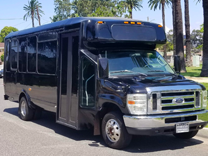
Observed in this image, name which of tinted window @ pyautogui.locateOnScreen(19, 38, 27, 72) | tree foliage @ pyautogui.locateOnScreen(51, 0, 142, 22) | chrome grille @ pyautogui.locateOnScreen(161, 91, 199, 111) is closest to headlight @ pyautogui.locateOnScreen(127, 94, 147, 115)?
chrome grille @ pyautogui.locateOnScreen(161, 91, 199, 111)

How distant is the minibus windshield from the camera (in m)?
7.61

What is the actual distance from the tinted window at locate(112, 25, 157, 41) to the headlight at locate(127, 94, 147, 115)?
1.74 m

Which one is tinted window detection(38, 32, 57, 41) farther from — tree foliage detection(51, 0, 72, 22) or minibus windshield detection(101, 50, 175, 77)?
tree foliage detection(51, 0, 72, 22)

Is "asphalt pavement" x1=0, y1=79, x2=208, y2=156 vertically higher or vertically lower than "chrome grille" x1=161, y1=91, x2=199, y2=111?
lower

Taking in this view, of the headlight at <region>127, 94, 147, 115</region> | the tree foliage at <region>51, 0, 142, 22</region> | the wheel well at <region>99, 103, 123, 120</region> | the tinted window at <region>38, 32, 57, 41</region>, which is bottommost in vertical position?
the wheel well at <region>99, 103, 123, 120</region>

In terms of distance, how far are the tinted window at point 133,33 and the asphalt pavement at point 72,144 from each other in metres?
2.38

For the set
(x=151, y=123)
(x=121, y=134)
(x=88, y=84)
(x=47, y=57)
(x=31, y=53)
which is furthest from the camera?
(x=31, y=53)

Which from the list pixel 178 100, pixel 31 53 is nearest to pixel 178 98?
pixel 178 100

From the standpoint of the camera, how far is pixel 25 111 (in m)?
10.9

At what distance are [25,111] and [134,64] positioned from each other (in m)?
4.65

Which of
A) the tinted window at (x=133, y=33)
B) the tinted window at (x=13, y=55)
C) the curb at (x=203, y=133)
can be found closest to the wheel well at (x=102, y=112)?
the tinted window at (x=133, y=33)

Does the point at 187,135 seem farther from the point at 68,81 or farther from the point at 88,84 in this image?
the point at 68,81

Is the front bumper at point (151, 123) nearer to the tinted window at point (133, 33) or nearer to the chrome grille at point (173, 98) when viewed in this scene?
the chrome grille at point (173, 98)

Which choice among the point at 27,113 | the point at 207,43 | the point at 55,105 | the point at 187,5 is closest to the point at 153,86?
the point at 55,105
